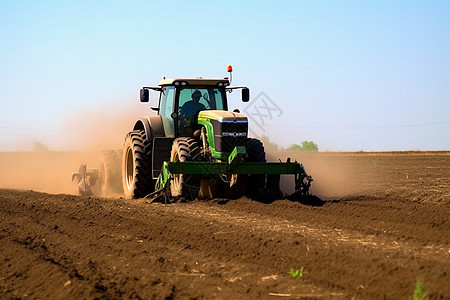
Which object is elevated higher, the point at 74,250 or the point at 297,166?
the point at 297,166

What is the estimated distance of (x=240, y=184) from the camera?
12.9 m

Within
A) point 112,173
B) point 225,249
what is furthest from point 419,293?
point 112,173

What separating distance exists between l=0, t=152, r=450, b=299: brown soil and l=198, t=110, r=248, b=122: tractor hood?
174 centimetres

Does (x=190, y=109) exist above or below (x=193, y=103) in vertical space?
below

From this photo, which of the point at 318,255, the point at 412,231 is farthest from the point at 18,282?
the point at 412,231

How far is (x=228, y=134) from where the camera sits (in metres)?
12.5

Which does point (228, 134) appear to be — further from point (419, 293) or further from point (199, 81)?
point (419, 293)

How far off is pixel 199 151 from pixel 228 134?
2.35ft

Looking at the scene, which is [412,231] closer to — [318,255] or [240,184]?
[318,255]

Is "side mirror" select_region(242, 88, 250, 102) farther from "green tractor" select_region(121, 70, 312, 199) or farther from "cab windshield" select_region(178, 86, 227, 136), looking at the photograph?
"cab windshield" select_region(178, 86, 227, 136)

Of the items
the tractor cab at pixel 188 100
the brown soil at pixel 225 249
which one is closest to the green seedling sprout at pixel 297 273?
the brown soil at pixel 225 249

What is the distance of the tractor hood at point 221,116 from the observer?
1248 cm

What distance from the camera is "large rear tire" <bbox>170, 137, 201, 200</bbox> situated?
12.4 meters

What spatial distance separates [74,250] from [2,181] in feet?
57.2
